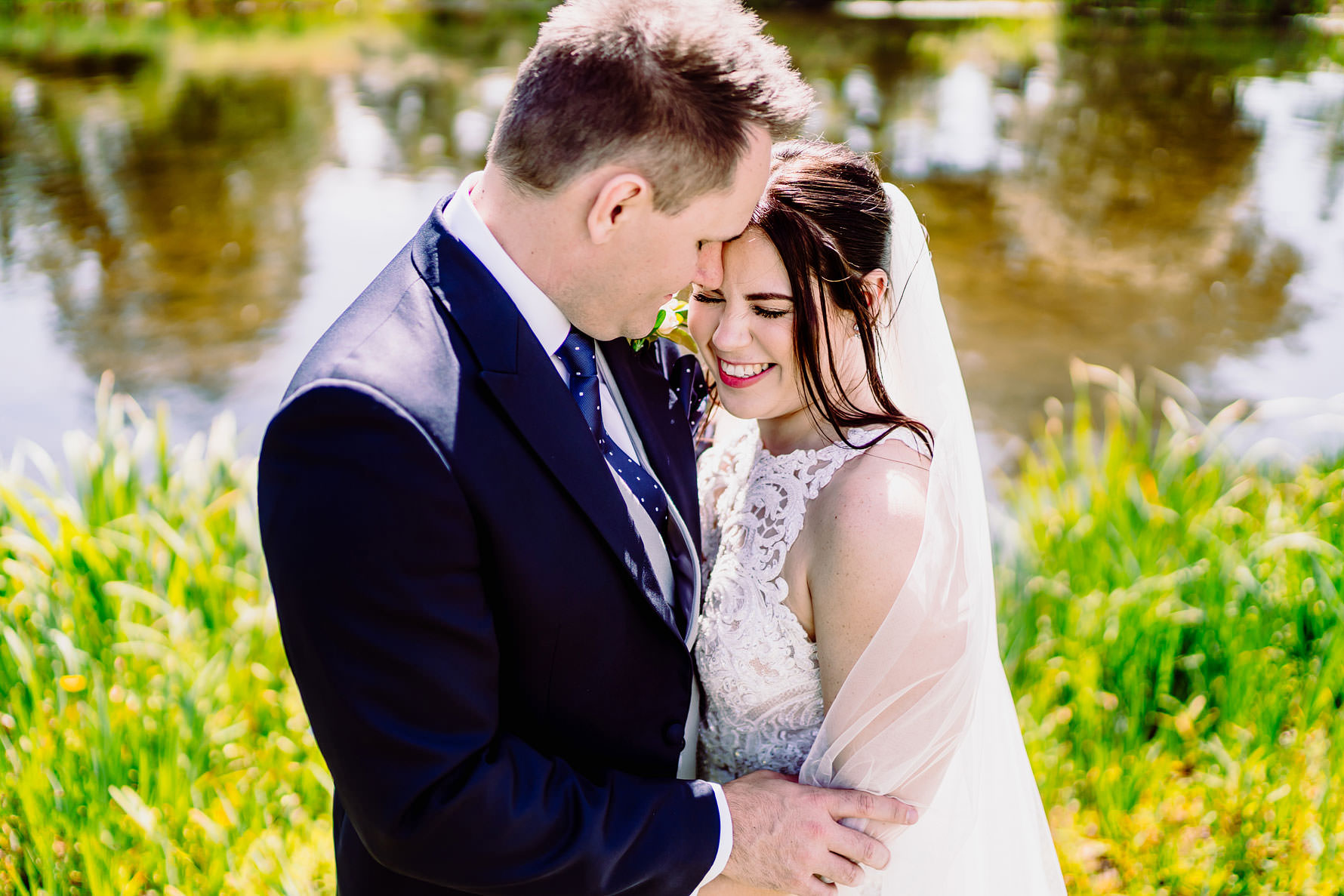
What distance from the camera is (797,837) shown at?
1.75m

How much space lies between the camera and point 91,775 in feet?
8.83

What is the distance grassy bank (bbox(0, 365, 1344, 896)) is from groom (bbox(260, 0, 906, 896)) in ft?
3.78

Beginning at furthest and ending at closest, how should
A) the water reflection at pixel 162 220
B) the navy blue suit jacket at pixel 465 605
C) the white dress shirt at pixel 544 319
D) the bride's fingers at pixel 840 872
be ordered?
the water reflection at pixel 162 220 → the bride's fingers at pixel 840 872 → the white dress shirt at pixel 544 319 → the navy blue suit jacket at pixel 465 605

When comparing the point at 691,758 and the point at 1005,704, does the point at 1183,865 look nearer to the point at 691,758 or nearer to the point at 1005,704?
the point at 1005,704

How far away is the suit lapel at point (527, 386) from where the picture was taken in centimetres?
153

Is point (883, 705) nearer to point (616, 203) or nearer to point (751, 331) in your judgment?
point (751, 331)

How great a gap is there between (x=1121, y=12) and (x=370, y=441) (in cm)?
2884

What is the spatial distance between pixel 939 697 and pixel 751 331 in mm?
829

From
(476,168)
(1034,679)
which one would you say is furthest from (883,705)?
(476,168)

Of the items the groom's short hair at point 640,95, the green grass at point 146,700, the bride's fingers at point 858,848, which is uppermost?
the groom's short hair at point 640,95

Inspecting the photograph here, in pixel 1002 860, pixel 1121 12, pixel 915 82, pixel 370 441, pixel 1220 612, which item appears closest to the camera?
pixel 370 441

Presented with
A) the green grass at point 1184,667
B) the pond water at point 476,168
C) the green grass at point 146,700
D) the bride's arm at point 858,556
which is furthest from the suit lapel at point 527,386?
the pond water at point 476,168

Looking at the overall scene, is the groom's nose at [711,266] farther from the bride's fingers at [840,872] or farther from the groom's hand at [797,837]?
the bride's fingers at [840,872]

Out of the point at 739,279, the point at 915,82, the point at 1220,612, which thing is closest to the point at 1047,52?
the point at 915,82
